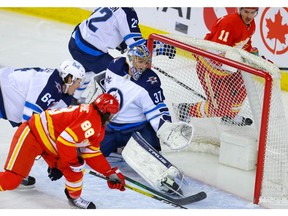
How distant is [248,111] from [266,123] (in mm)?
478

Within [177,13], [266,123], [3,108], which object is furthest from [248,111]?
[177,13]

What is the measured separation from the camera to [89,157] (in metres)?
4.97

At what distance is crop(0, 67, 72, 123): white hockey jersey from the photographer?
521 centimetres

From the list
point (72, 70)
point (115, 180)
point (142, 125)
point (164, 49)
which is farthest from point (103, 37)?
point (115, 180)

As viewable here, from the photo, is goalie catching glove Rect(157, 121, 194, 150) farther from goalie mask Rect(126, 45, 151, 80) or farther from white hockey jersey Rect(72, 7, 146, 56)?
white hockey jersey Rect(72, 7, 146, 56)

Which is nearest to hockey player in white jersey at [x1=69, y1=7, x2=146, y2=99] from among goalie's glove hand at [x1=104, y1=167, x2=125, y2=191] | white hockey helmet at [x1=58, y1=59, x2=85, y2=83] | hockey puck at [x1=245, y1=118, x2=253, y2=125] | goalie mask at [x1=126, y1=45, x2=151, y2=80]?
goalie mask at [x1=126, y1=45, x2=151, y2=80]

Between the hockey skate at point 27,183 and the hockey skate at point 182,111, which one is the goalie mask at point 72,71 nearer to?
the hockey skate at point 27,183

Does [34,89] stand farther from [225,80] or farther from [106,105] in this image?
[225,80]

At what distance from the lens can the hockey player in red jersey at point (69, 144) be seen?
480 centimetres

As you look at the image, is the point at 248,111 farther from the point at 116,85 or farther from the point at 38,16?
the point at 38,16

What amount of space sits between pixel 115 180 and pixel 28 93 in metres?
0.66

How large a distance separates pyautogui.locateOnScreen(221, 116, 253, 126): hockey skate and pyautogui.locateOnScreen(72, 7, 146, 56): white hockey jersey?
29.5 inches

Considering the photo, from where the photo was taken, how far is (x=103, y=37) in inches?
248

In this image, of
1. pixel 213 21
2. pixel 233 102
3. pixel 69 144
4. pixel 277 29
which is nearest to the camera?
pixel 69 144
